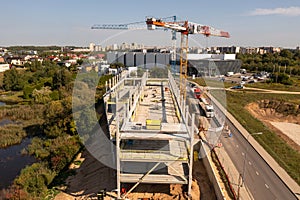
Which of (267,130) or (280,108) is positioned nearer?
(267,130)

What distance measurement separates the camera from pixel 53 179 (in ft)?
30.9

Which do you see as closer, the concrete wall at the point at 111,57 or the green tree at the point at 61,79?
the green tree at the point at 61,79

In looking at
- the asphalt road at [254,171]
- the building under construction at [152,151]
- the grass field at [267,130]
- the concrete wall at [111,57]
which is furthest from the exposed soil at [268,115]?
the concrete wall at [111,57]

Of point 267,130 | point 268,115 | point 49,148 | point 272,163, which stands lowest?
point 268,115

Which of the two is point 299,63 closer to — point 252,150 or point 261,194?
point 252,150

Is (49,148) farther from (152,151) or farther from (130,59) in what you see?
(130,59)

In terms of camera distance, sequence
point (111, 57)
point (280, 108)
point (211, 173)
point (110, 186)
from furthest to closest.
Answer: point (111, 57) → point (280, 108) → point (211, 173) → point (110, 186)

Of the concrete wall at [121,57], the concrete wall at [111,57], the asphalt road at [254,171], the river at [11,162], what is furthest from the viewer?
the concrete wall at [111,57]

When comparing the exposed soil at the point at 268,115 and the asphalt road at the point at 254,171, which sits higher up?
the asphalt road at the point at 254,171

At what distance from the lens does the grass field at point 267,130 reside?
10180mm

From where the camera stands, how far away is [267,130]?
590 inches

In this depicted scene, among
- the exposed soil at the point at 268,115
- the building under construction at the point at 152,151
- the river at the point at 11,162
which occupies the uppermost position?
the building under construction at the point at 152,151

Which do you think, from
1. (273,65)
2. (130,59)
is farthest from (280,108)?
(130,59)

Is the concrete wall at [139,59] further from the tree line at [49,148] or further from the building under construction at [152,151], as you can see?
the building under construction at [152,151]
